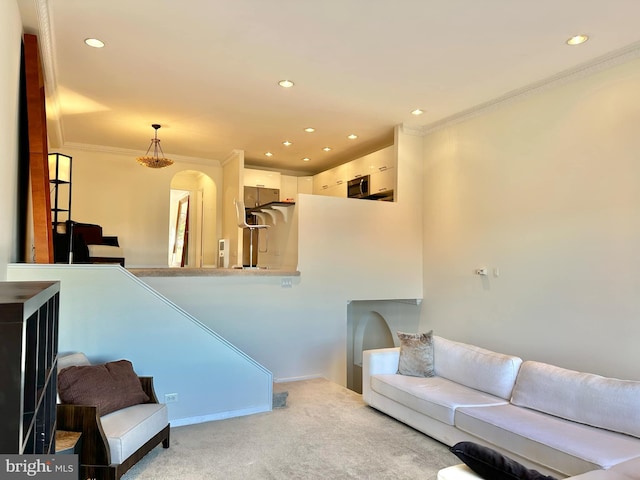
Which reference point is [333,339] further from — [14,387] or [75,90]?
[14,387]

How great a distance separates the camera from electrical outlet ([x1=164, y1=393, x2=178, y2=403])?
3932mm

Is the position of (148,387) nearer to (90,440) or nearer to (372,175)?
(90,440)

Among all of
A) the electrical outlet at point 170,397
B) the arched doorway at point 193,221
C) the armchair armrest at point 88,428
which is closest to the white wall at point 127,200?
the arched doorway at point 193,221

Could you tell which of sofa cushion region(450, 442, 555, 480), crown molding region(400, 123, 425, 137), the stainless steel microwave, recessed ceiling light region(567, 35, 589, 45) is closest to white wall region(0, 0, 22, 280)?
sofa cushion region(450, 442, 555, 480)

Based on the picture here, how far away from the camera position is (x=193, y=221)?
9.77m

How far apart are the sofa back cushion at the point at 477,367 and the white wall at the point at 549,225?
1029 mm

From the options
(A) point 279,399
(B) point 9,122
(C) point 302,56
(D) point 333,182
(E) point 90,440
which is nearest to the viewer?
(E) point 90,440

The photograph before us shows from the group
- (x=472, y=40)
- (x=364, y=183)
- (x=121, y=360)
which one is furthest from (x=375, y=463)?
(x=364, y=183)

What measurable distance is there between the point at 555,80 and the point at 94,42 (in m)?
4.63

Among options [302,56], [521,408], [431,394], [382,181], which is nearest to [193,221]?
[382,181]

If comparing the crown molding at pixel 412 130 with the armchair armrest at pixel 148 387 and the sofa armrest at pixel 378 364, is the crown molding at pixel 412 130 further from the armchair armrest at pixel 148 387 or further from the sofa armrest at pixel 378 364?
the armchair armrest at pixel 148 387

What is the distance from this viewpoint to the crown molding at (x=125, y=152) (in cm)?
729

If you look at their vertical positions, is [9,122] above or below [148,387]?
above

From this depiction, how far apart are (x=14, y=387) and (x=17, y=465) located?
0.21 meters
